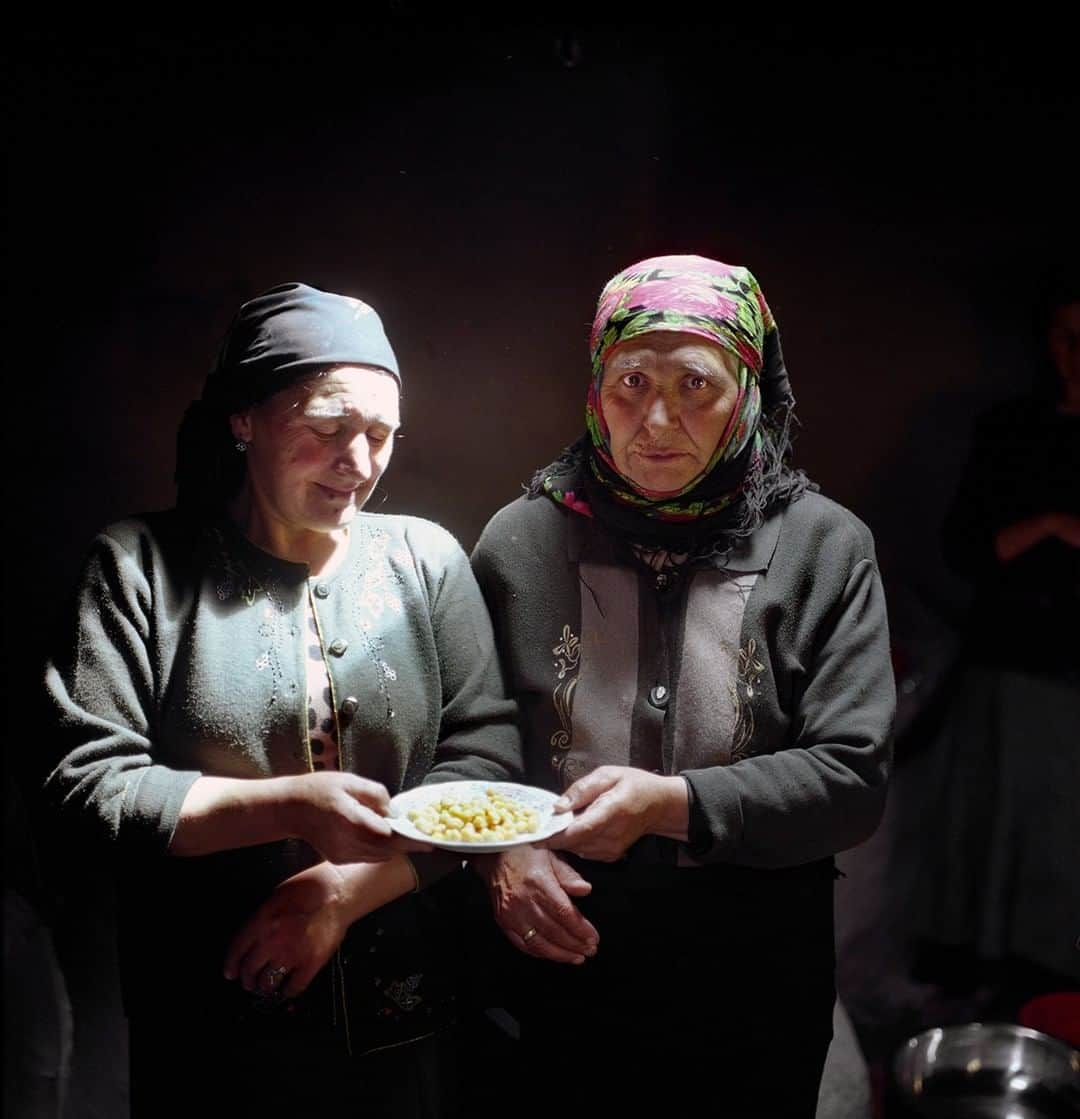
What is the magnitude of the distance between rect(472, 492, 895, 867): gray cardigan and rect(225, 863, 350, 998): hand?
30 centimetres

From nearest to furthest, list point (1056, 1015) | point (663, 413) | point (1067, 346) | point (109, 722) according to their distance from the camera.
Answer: point (109, 722)
point (663, 413)
point (1067, 346)
point (1056, 1015)

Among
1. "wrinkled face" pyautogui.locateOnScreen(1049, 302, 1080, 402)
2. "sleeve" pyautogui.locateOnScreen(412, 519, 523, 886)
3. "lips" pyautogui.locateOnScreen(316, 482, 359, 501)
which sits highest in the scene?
"wrinkled face" pyautogui.locateOnScreen(1049, 302, 1080, 402)

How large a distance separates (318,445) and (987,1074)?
141 cm

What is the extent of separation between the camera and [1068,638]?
1.95 meters

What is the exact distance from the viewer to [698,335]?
1515 millimetres

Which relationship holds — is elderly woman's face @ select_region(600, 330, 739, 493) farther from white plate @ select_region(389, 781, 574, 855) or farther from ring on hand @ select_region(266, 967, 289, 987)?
ring on hand @ select_region(266, 967, 289, 987)

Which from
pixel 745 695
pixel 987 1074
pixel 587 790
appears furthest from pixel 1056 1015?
pixel 587 790

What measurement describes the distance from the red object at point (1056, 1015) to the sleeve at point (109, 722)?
1.49m

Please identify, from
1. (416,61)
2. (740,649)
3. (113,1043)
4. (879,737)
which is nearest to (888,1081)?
(879,737)

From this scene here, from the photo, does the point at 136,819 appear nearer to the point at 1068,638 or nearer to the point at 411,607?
the point at 411,607

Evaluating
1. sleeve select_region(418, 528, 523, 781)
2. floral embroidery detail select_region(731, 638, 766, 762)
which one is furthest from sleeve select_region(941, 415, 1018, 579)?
sleeve select_region(418, 528, 523, 781)

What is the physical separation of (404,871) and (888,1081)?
35.9 inches

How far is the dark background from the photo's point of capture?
4.97 ft

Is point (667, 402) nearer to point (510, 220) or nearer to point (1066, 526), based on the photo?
point (510, 220)
